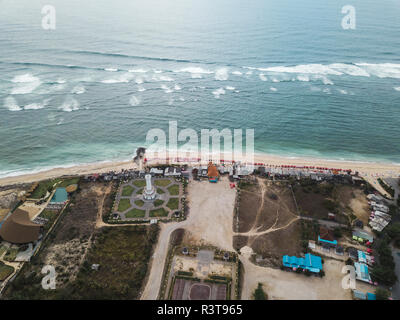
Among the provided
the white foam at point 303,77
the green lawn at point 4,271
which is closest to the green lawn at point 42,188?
the green lawn at point 4,271

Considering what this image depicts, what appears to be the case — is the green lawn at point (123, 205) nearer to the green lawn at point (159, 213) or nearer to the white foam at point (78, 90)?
the green lawn at point (159, 213)

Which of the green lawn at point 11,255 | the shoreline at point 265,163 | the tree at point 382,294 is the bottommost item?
the tree at point 382,294

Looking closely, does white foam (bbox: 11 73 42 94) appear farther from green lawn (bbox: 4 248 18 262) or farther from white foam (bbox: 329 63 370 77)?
white foam (bbox: 329 63 370 77)

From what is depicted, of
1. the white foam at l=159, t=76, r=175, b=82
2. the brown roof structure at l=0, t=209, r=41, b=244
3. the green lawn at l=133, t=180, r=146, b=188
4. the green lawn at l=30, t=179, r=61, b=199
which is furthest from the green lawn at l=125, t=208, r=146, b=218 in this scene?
the white foam at l=159, t=76, r=175, b=82

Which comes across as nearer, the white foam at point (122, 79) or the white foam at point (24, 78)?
the white foam at point (24, 78)

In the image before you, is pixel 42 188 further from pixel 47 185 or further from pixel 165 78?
pixel 165 78

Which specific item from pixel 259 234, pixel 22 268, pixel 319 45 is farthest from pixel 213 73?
pixel 22 268

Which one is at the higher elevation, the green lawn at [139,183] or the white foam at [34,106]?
the white foam at [34,106]
